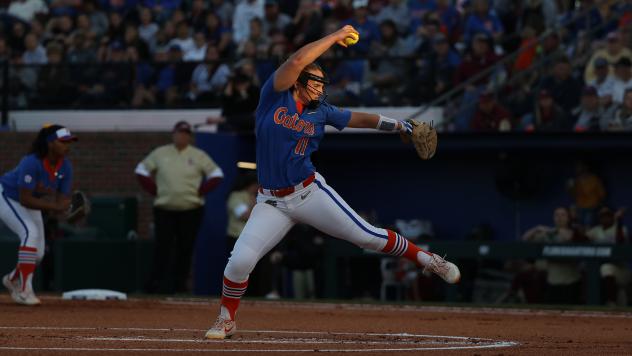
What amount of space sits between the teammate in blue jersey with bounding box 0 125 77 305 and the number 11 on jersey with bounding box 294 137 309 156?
434 centimetres

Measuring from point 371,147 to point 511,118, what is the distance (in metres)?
1.99

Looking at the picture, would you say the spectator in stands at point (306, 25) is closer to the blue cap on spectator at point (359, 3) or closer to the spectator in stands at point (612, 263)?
the blue cap on spectator at point (359, 3)

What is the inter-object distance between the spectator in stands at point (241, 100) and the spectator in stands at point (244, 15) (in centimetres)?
241

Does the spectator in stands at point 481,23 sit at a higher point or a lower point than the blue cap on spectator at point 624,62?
higher

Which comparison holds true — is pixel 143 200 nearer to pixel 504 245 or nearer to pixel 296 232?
pixel 296 232

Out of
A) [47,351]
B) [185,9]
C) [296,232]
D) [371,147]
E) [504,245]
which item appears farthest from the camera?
[185,9]

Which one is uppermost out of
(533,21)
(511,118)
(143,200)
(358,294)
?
(533,21)

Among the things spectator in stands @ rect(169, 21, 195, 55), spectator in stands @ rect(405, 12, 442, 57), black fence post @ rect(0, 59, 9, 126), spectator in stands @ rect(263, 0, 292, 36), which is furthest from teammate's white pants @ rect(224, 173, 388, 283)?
black fence post @ rect(0, 59, 9, 126)

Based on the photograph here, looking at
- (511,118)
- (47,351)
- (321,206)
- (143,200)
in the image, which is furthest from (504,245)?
(47,351)

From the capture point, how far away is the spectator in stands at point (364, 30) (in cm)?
1934

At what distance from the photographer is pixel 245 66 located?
722 inches

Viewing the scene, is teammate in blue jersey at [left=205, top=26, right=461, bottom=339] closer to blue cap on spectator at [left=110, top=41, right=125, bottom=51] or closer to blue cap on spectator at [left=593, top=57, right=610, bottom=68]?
blue cap on spectator at [left=593, top=57, right=610, bottom=68]

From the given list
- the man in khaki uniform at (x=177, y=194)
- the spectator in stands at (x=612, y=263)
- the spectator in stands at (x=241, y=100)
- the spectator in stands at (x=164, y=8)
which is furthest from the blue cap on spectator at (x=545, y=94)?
the spectator in stands at (x=164, y=8)

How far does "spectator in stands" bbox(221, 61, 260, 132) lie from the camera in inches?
703
